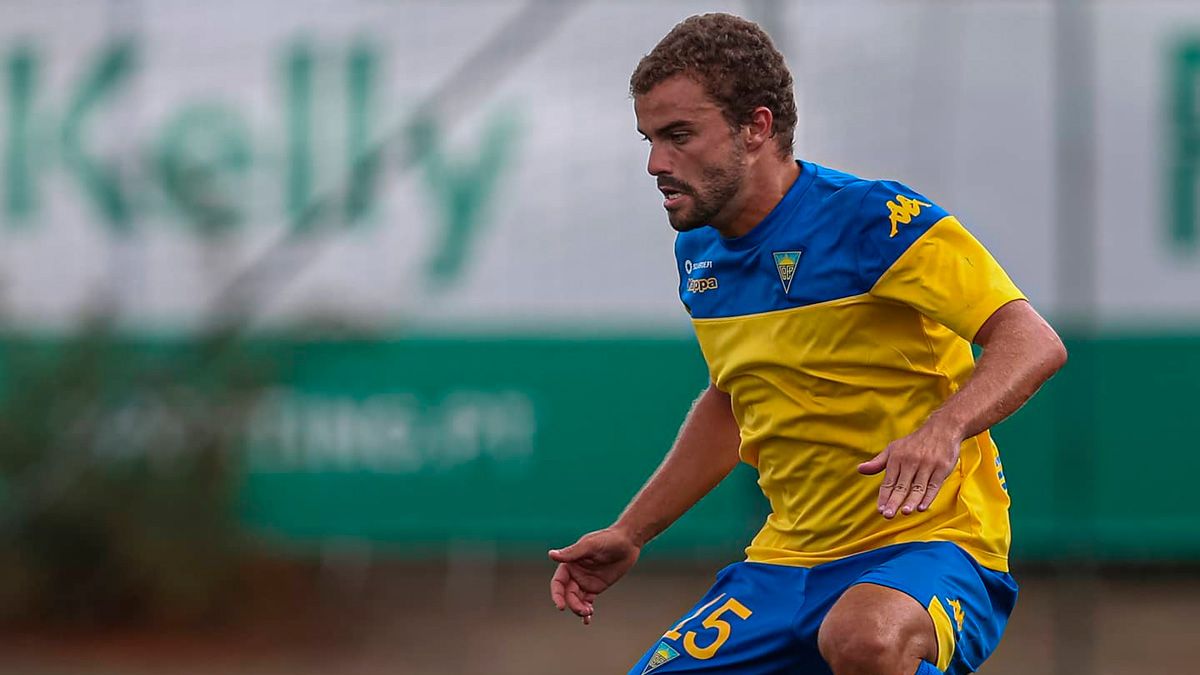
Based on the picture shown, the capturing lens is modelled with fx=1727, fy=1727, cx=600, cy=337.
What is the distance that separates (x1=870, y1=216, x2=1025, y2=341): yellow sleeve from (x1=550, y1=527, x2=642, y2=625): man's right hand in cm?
90

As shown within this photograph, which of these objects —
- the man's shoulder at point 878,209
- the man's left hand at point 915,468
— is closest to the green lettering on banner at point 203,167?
the man's shoulder at point 878,209

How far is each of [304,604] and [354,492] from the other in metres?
0.68

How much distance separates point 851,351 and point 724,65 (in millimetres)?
671

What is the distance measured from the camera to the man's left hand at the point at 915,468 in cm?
315

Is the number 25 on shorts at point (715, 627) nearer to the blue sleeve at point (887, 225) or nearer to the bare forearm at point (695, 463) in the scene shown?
the bare forearm at point (695, 463)

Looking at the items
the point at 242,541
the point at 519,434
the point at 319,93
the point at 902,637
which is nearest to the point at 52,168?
the point at 319,93

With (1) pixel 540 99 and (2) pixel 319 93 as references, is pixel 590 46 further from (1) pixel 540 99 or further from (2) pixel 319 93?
(2) pixel 319 93

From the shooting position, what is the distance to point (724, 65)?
3709mm

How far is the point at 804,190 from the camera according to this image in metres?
3.81

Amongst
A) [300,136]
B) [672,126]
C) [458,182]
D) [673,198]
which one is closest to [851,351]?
[673,198]

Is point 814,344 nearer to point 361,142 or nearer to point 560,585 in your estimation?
point 560,585

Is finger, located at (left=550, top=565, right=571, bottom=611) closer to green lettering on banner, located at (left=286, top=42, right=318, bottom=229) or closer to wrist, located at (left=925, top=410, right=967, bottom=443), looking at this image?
wrist, located at (left=925, top=410, right=967, bottom=443)

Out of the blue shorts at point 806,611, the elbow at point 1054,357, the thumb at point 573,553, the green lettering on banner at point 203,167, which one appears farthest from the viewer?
the green lettering on banner at point 203,167

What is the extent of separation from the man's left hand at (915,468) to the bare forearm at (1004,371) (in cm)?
5
